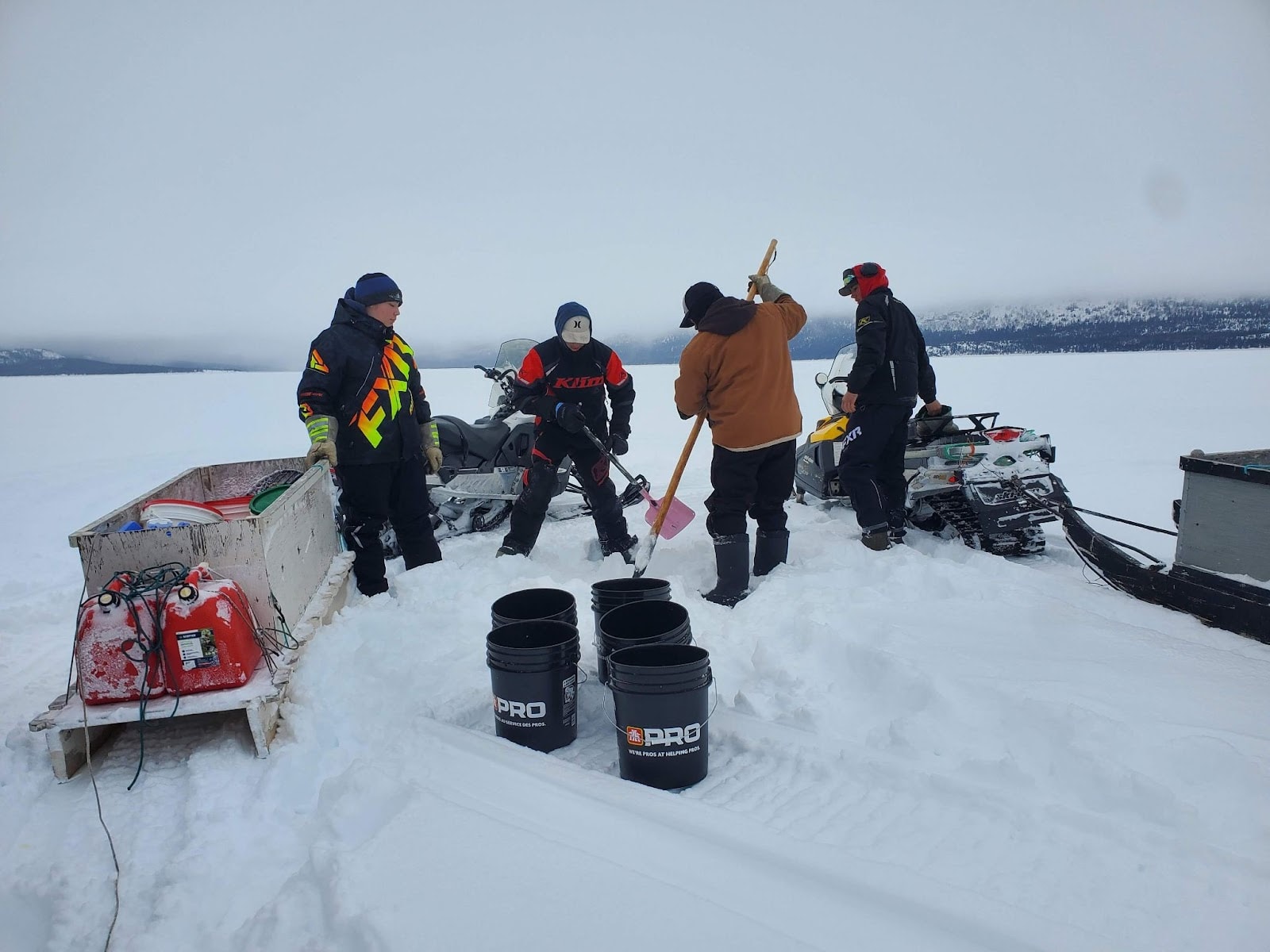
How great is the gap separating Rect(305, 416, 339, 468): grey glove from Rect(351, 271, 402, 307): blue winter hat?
0.60 metres

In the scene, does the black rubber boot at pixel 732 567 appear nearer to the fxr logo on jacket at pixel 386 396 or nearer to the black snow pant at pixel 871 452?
the black snow pant at pixel 871 452

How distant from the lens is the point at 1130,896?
1.44 metres

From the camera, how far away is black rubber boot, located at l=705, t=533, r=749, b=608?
340 cm

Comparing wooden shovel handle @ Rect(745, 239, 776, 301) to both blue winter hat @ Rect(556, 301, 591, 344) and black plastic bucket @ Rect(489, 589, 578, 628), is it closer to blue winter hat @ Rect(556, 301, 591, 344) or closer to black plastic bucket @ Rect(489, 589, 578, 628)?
blue winter hat @ Rect(556, 301, 591, 344)

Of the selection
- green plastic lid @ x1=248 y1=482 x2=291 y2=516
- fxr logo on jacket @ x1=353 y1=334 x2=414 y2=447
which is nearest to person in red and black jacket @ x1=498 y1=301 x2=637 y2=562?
fxr logo on jacket @ x1=353 y1=334 x2=414 y2=447

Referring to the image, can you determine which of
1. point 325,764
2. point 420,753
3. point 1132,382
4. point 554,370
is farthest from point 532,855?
point 1132,382

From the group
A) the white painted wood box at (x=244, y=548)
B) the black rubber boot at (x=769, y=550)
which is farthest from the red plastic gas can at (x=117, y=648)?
the black rubber boot at (x=769, y=550)

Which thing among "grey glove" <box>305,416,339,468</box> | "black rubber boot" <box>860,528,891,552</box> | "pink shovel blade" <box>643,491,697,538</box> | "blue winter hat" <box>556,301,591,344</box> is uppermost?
"blue winter hat" <box>556,301,591,344</box>

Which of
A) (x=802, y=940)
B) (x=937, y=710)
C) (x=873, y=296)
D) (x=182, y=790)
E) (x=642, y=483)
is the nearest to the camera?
(x=802, y=940)

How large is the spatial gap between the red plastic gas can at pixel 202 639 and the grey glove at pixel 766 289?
2.82m

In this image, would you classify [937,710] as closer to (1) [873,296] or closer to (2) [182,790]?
(2) [182,790]

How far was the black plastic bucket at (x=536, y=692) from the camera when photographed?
2.02 metres

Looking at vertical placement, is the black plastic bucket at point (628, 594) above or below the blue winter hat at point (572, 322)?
below

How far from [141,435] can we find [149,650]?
37.3 ft
